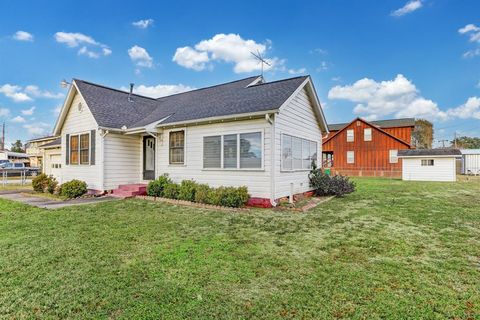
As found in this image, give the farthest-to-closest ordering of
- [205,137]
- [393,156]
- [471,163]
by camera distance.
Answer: [471,163] → [393,156] → [205,137]

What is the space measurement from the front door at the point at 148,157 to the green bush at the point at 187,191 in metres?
3.14

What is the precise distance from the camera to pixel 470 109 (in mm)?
35844

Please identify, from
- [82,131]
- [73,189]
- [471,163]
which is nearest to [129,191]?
[73,189]

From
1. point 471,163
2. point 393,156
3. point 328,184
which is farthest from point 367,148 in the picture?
point 328,184

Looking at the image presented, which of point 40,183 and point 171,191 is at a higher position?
point 40,183

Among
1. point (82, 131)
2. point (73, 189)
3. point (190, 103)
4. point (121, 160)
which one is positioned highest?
point (190, 103)

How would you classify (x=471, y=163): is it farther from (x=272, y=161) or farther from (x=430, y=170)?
(x=272, y=161)

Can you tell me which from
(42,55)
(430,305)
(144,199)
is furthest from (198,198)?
(42,55)

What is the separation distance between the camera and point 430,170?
21125 millimetres

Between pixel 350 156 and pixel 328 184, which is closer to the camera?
pixel 328 184

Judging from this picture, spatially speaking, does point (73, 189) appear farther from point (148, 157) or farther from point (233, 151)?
point (233, 151)

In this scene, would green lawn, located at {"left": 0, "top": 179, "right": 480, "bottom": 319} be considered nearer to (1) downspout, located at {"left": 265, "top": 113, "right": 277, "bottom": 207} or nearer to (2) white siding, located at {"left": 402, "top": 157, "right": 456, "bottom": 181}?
(1) downspout, located at {"left": 265, "top": 113, "right": 277, "bottom": 207}

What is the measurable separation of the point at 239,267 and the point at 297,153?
732 centimetres

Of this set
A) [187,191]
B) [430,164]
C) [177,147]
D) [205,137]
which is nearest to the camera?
[187,191]
